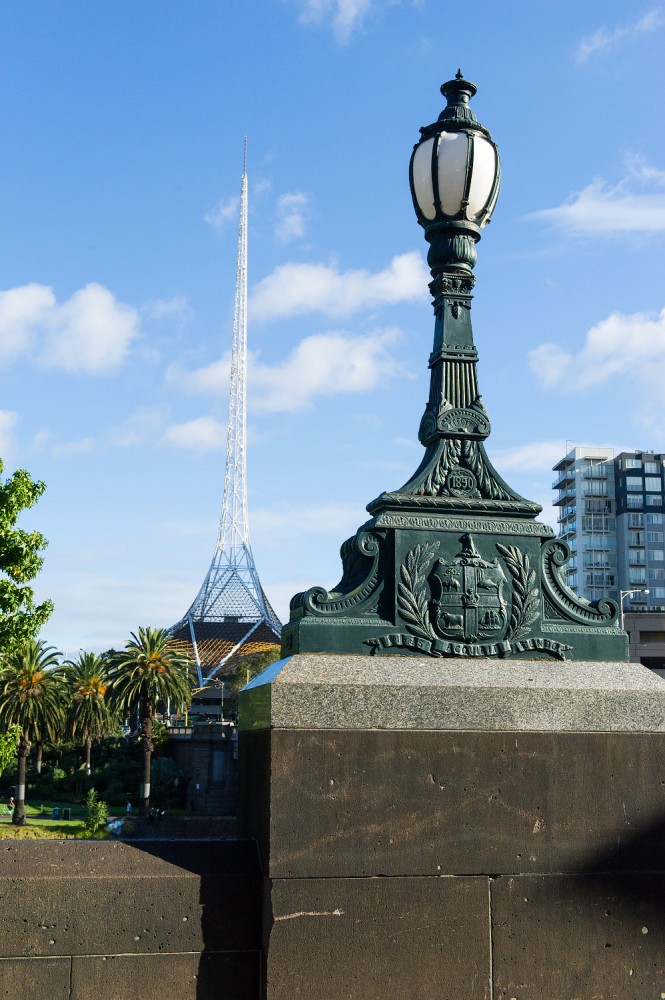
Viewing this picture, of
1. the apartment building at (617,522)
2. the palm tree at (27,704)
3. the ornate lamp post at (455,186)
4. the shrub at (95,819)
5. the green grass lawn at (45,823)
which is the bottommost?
the green grass lawn at (45,823)

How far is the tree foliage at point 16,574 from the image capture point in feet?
75.3

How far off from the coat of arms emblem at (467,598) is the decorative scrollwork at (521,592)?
69 mm

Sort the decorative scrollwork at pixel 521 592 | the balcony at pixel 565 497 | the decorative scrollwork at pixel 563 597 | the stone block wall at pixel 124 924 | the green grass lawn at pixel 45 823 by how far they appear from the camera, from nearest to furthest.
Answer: the stone block wall at pixel 124 924 < the decorative scrollwork at pixel 521 592 < the decorative scrollwork at pixel 563 597 < the green grass lawn at pixel 45 823 < the balcony at pixel 565 497

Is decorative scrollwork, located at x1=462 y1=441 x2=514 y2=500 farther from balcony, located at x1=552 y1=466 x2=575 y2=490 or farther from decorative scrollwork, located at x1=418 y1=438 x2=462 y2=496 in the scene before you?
balcony, located at x1=552 y1=466 x2=575 y2=490

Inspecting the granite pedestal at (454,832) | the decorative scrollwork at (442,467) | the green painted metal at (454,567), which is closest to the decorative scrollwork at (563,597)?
the green painted metal at (454,567)

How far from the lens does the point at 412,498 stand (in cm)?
499

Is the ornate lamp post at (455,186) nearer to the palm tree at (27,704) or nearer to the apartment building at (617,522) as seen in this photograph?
the palm tree at (27,704)

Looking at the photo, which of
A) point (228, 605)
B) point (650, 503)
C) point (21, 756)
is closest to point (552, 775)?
point (21, 756)

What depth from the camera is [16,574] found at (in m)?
23.3

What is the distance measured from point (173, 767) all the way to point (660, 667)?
33.4 metres

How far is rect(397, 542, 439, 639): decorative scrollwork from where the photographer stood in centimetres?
485

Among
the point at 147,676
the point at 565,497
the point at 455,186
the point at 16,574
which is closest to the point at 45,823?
the point at 147,676

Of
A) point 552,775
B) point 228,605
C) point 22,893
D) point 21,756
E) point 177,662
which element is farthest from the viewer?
point 228,605

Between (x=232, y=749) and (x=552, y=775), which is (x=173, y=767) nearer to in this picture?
(x=232, y=749)
